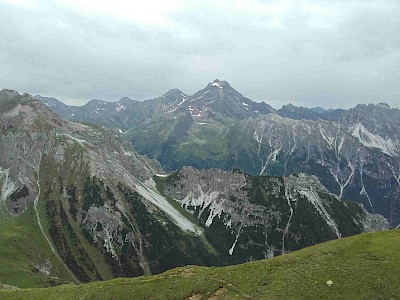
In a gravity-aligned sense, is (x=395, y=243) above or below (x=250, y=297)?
above

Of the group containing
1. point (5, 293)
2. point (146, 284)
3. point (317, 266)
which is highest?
point (317, 266)

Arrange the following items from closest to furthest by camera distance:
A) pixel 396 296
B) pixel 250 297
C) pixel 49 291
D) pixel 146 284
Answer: pixel 396 296 → pixel 250 297 → pixel 146 284 → pixel 49 291

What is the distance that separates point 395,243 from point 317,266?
1525cm

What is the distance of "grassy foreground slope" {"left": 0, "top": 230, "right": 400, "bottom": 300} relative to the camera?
210ft

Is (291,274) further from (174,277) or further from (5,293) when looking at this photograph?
(5,293)

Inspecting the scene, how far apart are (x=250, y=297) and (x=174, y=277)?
16054mm

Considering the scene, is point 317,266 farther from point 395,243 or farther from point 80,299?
point 80,299

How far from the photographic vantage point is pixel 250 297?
213 feet

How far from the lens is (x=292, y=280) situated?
6800cm

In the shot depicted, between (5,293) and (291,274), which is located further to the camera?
(5,293)

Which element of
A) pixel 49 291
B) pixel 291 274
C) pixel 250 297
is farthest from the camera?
pixel 49 291

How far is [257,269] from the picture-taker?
73.4m

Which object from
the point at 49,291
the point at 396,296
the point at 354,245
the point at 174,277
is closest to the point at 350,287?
the point at 396,296

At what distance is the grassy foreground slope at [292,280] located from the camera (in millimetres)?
63938
